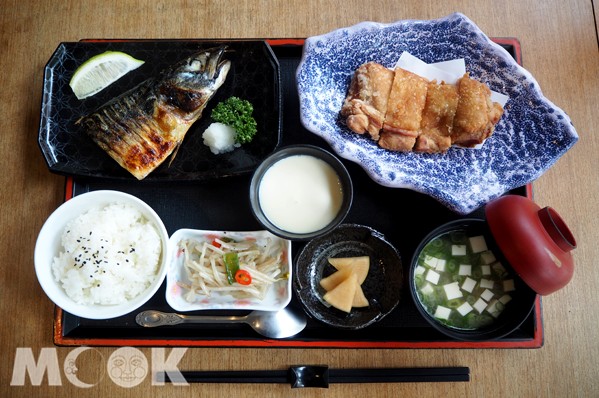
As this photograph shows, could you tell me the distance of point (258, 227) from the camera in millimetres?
2359

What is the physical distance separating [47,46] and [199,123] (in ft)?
3.39

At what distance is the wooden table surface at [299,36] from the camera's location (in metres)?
2.34

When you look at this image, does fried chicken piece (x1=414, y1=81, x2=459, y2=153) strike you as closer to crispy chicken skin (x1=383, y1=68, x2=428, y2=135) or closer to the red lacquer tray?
crispy chicken skin (x1=383, y1=68, x2=428, y2=135)

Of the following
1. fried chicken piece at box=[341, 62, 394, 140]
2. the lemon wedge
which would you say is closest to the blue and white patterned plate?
fried chicken piece at box=[341, 62, 394, 140]

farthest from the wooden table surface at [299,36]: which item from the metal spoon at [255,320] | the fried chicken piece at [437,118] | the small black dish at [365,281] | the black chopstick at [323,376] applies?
the fried chicken piece at [437,118]

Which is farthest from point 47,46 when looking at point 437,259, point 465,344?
point 465,344

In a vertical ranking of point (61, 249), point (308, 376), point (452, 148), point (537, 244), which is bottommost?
point (308, 376)

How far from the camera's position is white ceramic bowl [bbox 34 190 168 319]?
84.4 inches

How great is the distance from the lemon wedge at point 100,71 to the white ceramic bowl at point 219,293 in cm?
95

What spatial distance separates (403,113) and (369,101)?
18 centimetres

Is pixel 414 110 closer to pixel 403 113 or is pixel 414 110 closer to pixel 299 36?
pixel 403 113

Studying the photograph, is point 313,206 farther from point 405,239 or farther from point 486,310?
point 486,310

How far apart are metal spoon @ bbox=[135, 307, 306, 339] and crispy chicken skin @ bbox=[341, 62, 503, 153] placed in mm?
1005

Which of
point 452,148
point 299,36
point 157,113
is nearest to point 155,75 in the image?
point 157,113
